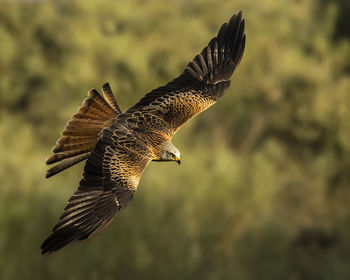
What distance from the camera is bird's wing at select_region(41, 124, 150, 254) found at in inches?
285

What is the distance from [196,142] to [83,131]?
767 inches

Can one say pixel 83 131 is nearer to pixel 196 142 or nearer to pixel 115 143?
pixel 115 143

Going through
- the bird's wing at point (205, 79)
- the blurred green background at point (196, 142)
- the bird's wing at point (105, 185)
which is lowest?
the bird's wing at point (105, 185)

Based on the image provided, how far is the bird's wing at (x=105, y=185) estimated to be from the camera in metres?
7.24

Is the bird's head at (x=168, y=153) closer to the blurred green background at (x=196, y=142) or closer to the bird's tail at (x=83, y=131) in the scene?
the bird's tail at (x=83, y=131)

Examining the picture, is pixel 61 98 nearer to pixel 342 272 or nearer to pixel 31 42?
pixel 31 42

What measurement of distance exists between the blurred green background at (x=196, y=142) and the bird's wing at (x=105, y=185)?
35.7 ft

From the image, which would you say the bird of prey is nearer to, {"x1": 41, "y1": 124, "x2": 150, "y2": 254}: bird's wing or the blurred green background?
{"x1": 41, "y1": 124, "x2": 150, "y2": 254}: bird's wing

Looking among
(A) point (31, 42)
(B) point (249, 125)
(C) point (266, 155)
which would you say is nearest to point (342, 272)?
(C) point (266, 155)

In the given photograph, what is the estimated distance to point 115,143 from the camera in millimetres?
7902

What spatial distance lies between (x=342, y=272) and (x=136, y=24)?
14.2 m

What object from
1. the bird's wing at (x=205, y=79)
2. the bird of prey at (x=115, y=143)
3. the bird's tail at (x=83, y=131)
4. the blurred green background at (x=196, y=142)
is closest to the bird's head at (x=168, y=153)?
the bird of prey at (x=115, y=143)

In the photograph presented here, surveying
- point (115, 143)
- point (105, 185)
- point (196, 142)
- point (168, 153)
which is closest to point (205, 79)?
point (168, 153)

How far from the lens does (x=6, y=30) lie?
33.2 m
